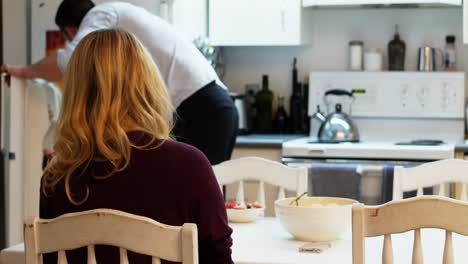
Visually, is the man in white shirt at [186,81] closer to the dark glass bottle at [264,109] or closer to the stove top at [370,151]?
the stove top at [370,151]

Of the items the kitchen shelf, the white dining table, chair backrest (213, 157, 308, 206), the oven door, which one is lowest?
the oven door

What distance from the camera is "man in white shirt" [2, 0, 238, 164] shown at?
3.29 meters

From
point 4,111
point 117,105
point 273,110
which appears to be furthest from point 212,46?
point 117,105

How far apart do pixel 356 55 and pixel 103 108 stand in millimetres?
3041

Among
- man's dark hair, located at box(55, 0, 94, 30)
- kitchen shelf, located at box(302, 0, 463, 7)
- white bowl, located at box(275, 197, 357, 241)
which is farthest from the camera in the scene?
kitchen shelf, located at box(302, 0, 463, 7)

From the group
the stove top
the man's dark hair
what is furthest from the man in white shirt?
the stove top

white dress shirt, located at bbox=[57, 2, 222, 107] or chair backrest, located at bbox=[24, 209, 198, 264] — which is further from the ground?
white dress shirt, located at bbox=[57, 2, 222, 107]

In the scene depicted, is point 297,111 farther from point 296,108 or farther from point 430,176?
point 430,176

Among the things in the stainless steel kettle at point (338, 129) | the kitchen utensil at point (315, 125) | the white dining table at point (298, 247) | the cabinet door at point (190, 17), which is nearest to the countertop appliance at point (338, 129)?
the stainless steel kettle at point (338, 129)

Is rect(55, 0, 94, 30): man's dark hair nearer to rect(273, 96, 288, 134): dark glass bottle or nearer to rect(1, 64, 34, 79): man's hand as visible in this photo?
rect(1, 64, 34, 79): man's hand

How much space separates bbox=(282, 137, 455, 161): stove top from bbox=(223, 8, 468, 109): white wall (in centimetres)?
67

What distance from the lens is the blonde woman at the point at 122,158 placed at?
1.63 meters

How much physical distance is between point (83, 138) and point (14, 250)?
544 mm

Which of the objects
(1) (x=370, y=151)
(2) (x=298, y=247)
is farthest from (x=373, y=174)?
(2) (x=298, y=247)
